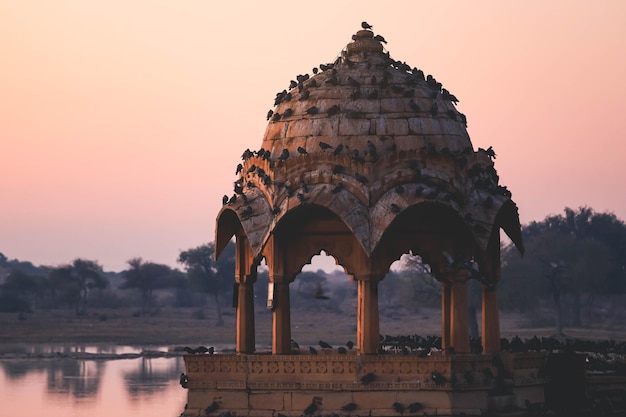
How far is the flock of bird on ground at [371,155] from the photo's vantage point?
31.9m

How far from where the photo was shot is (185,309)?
116 m

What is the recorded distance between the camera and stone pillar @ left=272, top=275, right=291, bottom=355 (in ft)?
106

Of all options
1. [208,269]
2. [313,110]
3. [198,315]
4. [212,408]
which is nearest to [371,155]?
[313,110]

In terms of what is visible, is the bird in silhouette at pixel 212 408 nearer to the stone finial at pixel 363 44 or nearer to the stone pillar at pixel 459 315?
the stone pillar at pixel 459 315

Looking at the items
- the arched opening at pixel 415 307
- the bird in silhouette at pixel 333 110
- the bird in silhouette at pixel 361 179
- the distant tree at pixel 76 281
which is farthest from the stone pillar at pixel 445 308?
the distant tree at pixel 76 281

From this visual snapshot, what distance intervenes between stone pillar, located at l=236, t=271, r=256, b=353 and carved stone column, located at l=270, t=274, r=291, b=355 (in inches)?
19.7

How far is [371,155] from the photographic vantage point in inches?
1253

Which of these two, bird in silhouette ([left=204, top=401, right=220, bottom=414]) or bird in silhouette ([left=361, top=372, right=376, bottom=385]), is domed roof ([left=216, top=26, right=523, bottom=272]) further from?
bird in silhouette ([left=204, top=401, right=220, bottom=414])

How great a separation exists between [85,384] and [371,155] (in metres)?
34.4

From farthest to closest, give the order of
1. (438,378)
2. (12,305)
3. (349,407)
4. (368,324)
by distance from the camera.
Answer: (12,305)
(368,324)
(349,407)
(438,378)

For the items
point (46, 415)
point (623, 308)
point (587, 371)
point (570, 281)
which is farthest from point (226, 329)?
point (587, 371)

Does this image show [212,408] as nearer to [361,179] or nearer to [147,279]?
[361,179]

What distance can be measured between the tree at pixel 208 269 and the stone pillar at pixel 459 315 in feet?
260

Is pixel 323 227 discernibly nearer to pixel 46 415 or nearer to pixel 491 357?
pixel 491 357
